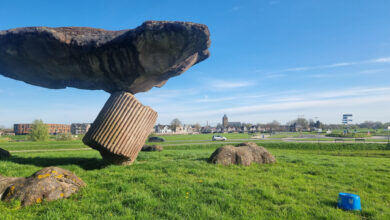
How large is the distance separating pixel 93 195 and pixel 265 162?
887 cm

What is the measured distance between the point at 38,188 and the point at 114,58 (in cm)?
623

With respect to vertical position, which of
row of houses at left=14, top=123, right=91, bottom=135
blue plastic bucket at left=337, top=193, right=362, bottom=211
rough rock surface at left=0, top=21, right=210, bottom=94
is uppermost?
rough rock surface at left=0, top=21, right=210, bottom=94

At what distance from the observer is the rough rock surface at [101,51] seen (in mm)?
Result: 8984

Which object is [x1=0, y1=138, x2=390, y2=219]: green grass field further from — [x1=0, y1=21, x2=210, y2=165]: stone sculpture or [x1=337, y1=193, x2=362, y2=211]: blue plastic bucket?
[x1=0, y1=21, x2=210, y2=165]: stone sculpture

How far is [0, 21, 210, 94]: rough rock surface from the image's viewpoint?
8984mm

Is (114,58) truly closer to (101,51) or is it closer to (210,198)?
(101,51)

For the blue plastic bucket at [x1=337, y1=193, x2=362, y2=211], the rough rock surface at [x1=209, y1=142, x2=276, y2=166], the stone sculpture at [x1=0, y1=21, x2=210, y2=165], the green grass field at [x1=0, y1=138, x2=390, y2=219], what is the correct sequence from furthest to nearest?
1. the rough rock surface at [x1=209, y1=142, x2=276, y2=166]
2. the stone sculpture at [x1=0, y1=21, x2=210, y2=165]
3. the blue plastic bucket at [x1=337, y1=193, x2=362, y2=211]
4. the green grass field at [x1=0, y1=138, x2=390, y2=219]

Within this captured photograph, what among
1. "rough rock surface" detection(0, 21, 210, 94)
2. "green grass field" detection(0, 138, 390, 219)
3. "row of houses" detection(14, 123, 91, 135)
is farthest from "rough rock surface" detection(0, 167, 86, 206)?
"row of houses" detection(14, 123, 91, 135)

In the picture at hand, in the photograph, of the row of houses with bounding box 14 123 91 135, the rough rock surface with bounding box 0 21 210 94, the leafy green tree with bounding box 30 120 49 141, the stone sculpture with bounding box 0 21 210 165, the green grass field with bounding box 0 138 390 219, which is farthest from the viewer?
the row of houses with bounding box 14 123 91 135

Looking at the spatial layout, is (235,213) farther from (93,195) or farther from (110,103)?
(110,103)

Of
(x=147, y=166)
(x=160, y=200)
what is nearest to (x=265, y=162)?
(x=147, y=166)

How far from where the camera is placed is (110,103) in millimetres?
10062

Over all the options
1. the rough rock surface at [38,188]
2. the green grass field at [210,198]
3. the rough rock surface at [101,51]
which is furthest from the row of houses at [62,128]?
the rough rock surface at [38,188]

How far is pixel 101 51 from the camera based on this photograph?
390 inches
